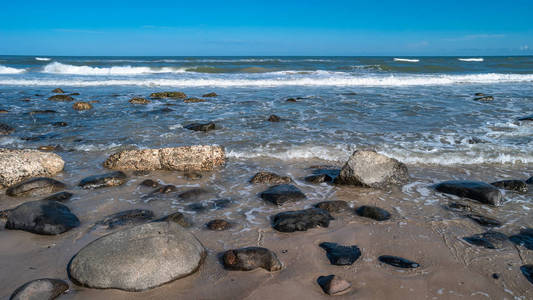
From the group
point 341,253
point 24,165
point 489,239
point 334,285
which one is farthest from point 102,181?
point 489,239

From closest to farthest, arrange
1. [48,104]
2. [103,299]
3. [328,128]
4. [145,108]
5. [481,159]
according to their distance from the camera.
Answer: [103,299] < [481,159] < [328,128] < [145,108] < [48,104]

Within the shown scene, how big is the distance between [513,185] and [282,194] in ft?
9.34

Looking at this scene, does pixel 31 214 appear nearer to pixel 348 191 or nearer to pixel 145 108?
pixel 348 191

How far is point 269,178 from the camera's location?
4.50 m

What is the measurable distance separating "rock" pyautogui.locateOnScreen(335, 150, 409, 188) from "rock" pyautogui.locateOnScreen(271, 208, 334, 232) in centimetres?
95

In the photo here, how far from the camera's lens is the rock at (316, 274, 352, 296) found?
234cm

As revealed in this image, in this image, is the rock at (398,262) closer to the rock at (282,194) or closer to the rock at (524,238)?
the rock at (524,238)

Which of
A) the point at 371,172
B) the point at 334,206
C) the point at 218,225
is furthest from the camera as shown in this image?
the point at 371,172

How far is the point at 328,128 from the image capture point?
290 inches

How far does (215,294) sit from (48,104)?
1101 centimetres

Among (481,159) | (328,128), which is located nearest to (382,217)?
(481,159)

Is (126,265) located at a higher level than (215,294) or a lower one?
higher

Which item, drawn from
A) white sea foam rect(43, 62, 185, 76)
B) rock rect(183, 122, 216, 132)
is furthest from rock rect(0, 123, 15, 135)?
white sea foam rect(43, 62, 185, 76)

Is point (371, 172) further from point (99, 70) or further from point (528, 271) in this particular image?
point (99, 70)
